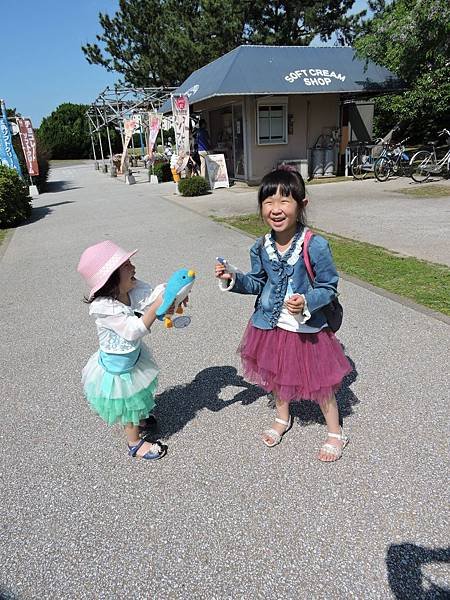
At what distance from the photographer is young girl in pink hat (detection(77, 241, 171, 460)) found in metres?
2.04

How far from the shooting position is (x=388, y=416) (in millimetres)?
2637

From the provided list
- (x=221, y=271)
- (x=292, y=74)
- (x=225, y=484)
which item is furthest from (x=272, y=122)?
(x=225, y=484)

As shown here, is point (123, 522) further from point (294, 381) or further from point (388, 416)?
point (388, 416)

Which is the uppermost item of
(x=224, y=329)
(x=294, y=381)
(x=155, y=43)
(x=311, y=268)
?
(x=155, y=43)

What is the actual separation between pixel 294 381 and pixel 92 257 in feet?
3.82

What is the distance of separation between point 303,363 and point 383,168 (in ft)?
42.3

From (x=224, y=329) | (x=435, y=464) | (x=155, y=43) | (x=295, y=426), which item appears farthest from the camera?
(x=155, y=43)

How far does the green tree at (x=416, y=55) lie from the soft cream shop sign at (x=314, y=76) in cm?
99

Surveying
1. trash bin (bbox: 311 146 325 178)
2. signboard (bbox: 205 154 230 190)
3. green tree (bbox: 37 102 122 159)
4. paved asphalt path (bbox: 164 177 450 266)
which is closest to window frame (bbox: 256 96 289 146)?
trash bin (bbox: 311 146 325 178)

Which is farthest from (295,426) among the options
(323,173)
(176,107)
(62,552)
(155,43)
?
(155,43)

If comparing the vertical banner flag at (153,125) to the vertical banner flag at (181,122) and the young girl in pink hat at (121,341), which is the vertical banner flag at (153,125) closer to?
the vertical banner flag at (181,122)

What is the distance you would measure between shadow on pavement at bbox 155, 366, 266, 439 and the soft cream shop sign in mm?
12336

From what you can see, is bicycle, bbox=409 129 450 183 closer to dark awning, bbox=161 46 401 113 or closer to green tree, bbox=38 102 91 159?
dark awning, bbox=161 46 401 113

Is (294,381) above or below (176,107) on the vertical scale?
below
